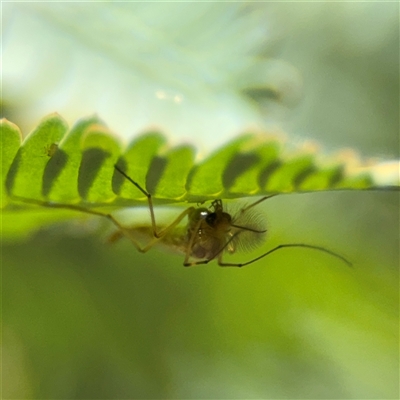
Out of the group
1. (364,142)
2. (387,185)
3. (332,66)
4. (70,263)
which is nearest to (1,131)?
(387,185)

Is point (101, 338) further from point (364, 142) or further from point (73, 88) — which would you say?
point (364, 142)

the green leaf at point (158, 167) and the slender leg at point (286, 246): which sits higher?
the green leaf at point (158, 167)

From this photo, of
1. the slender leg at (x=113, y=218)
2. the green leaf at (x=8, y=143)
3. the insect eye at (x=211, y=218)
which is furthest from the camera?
the insect eye at (x=211, y=218)

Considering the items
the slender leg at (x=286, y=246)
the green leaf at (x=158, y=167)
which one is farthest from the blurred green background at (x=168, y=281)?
the green leaf at (x=158, y=167)

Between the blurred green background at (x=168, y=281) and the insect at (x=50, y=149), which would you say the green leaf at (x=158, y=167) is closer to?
the insect at (x=50, y=149)

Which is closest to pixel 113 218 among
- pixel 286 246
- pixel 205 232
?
pixel 205 232

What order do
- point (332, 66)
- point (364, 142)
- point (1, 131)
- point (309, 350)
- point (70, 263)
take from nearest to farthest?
point (1, 131), point (70, 263), point (309, 350), point (364, 142), point (332, 66)
